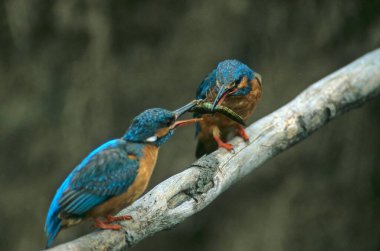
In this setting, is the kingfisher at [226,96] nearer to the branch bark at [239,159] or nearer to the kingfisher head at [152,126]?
the branch bark at [239,159]

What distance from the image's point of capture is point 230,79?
3.82 metres

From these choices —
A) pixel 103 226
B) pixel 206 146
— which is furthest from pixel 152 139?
pixel 206 146

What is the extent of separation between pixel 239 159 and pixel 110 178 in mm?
1185

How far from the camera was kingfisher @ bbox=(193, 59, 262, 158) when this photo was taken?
12.5 feet

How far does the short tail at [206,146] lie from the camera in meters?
4.48

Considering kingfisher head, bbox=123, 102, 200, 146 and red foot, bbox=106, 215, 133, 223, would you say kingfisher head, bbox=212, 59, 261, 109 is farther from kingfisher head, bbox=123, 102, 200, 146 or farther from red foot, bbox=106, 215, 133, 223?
red foot, bbox=106, 215, 133, 223

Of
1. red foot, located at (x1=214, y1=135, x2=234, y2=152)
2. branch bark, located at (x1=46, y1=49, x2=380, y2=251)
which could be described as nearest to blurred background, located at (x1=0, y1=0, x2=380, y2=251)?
branch bark, located at (x1=46, y1=49, x2=380, y2=251)

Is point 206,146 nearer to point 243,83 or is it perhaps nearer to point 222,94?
point 243,83

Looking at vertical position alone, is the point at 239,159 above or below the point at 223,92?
below

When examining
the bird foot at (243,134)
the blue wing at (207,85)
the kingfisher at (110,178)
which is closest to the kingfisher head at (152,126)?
the kingfisher at (110,178)

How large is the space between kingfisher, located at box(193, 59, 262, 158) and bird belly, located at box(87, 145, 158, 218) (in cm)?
58

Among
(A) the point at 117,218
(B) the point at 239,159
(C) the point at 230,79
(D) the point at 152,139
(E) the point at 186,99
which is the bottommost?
(B) the point at 239,159

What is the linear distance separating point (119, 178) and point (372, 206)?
11.7 ft

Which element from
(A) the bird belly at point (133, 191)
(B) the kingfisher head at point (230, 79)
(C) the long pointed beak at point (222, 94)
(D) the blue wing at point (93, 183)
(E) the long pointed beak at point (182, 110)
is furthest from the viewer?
(B) the kingfisher head at point (230, 79)
